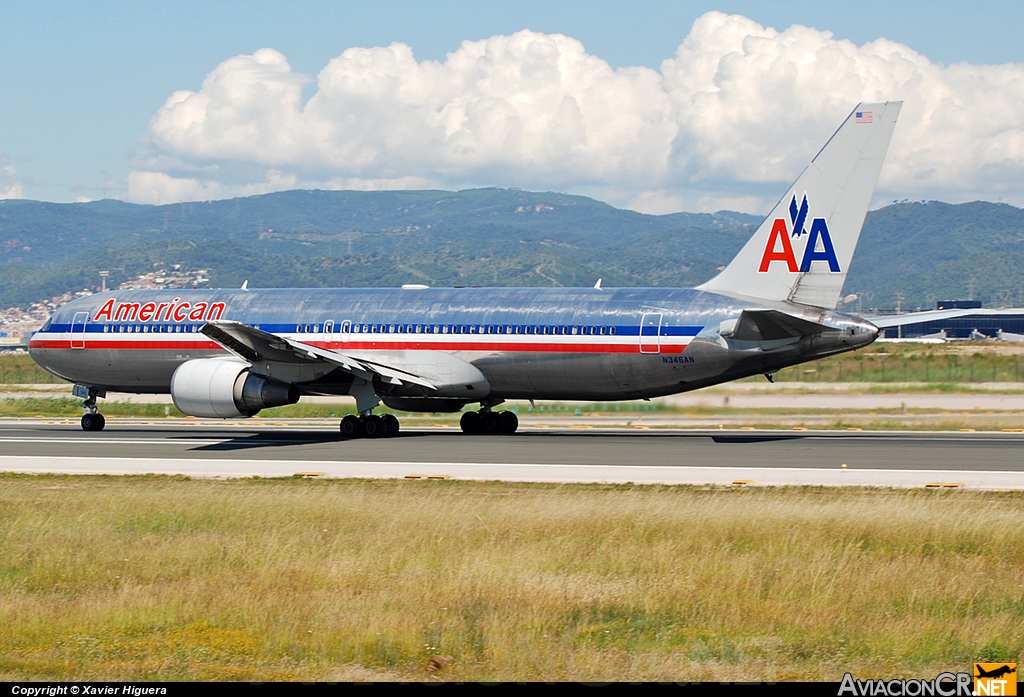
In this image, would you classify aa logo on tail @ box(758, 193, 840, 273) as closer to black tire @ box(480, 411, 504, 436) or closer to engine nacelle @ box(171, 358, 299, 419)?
black tire @ box(480, 411, 504, 436)

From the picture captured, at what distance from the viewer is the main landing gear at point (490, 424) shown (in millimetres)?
38781

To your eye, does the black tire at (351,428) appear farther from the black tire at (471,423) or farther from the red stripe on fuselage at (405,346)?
the black tire at (471,423)

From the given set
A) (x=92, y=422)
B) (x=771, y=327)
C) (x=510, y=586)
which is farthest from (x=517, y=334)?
(x=510, y=586)

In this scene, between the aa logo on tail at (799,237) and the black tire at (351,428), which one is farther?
the black tire at (351,428)

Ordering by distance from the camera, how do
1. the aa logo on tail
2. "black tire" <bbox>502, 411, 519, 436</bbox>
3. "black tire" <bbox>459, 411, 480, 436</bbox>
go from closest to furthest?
the aa logo on tail < "black tire" <bbox>502, 411, 519, 436</bbox> < "black tire" <bbox>459, 411, 480, 436</bbox>

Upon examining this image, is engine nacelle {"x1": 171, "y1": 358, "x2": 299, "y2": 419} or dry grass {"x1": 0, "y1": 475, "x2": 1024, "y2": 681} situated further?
engine nacelle {"x1": 171, "y1": 358, "x2": 299, "y2": 419}

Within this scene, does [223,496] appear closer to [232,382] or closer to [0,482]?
[0,482]

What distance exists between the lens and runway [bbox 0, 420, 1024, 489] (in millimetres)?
25984

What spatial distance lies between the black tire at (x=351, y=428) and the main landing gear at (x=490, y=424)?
11.8 ft

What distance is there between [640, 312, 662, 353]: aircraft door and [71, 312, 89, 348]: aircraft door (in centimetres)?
1983

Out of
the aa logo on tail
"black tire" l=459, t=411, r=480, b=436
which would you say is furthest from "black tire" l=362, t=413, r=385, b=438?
the aa logo on tail

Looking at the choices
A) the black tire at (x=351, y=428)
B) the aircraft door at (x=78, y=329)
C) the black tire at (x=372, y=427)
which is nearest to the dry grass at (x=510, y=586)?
the black tire at (x=351, y=428)

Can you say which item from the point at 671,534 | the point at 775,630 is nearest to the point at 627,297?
the point at 671,534

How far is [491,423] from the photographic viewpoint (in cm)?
3897
